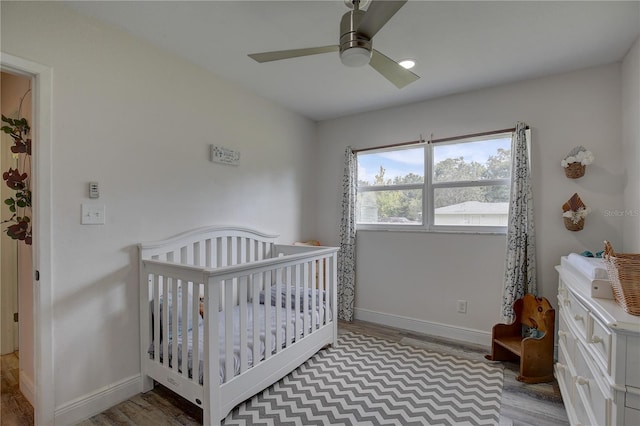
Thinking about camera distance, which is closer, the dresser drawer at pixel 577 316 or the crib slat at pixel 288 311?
the dresser drawer at pixel 577 316

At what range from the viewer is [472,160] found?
2.89 m

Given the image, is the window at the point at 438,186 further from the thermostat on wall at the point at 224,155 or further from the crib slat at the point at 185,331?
the crib slat at the point at 185,331

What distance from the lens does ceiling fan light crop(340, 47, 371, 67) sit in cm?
133

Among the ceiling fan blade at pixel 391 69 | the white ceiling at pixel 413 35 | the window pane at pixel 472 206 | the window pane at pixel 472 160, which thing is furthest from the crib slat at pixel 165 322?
the window pane at pixel 472 160

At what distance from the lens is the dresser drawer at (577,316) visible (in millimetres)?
1417

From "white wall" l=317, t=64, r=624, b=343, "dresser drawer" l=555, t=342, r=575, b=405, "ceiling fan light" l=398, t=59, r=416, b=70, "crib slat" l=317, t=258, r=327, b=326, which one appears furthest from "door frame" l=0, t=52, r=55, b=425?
"dresser drawer" l=555, t=342, r=575, b=405

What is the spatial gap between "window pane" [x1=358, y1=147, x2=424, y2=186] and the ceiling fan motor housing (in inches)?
80.0

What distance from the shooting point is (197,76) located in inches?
95.5

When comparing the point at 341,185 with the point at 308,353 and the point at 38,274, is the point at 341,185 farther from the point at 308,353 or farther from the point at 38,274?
the point at 38,274

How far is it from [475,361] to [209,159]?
111 inches

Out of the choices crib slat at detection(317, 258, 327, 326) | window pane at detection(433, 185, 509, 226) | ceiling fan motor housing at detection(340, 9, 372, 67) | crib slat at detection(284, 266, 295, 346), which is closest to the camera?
ceiling fan motor housing at detection(340, 9, 372, 67)

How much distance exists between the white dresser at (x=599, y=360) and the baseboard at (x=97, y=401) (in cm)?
251

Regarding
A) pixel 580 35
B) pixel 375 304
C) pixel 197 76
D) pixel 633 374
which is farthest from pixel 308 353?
pixel 580 35

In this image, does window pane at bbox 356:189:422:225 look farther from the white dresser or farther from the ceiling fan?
the ceiling fan
